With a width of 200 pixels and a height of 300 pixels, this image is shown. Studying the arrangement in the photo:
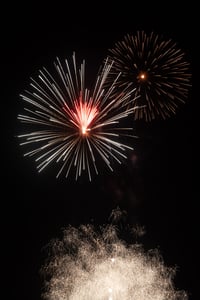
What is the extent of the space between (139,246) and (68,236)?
6.94 ft

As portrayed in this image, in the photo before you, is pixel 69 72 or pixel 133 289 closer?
pixel 69 72

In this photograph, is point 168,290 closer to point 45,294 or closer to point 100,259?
point 100,259

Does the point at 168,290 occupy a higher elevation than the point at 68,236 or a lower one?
lower

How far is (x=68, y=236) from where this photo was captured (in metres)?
16.1

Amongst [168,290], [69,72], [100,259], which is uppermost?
[69,72]

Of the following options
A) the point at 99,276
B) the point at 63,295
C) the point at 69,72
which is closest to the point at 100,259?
the point at 99,276

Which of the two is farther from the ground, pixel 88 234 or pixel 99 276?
pixel 88 234

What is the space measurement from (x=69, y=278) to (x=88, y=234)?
4.58ft

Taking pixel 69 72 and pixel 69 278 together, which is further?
pixel 69 278

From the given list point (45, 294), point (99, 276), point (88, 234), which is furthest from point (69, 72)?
point (45, 294)

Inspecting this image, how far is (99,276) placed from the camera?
15945 millimetres

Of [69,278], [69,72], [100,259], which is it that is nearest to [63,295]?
[69,278]

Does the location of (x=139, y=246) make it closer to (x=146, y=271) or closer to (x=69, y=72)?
(x=146, y=271)

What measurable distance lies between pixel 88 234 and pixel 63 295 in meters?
1.96
